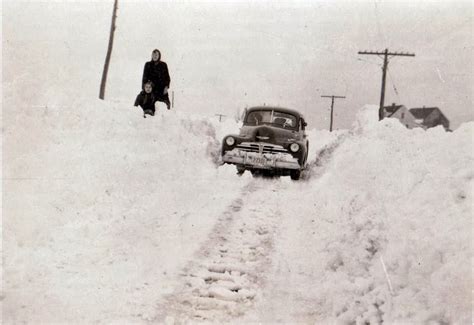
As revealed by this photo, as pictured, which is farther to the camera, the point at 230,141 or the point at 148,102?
the point at 148,102

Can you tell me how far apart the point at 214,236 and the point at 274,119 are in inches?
224

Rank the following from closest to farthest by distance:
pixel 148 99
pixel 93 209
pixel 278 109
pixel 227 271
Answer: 1. pixel 227 271
2. pixel 93 209
3. pixel 148 99
4. pixel 278 109

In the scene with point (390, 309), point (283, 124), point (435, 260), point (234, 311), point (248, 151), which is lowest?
point (234, 311)

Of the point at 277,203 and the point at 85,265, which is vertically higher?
the point at 277,203

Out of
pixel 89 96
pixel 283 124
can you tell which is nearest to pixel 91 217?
pixel 89 96

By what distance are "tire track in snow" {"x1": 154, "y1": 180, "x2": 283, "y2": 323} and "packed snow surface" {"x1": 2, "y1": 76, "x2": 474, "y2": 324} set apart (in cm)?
2

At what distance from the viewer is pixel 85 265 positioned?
396 cm

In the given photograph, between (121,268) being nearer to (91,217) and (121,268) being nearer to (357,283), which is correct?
(91,217)

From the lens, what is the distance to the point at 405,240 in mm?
3631

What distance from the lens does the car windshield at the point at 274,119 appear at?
10.2 m

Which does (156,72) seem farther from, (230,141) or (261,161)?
(261,161)

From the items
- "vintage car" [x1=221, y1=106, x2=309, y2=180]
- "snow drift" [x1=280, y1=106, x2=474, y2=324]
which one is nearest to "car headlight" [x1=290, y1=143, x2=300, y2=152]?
"vintage car" [x1=221, y1=106, x2=309, y2=180]

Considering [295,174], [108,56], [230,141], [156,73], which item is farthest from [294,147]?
[108,56]

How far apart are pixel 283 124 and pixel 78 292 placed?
24.7 ft
